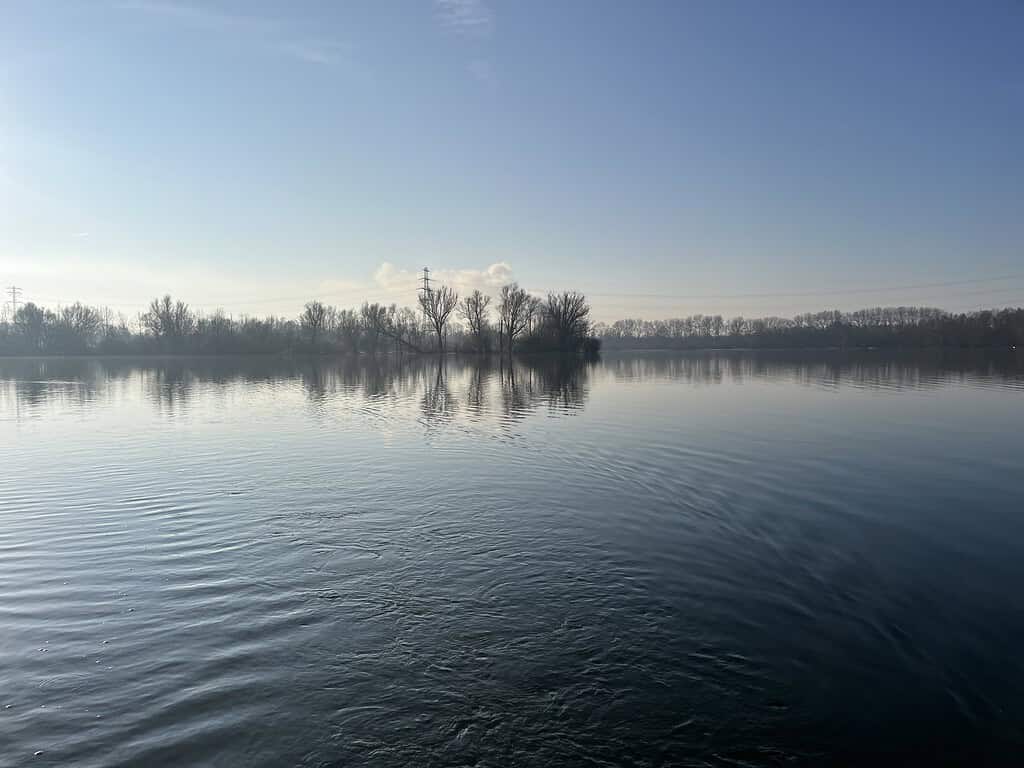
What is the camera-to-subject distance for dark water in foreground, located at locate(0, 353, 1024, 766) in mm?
5484

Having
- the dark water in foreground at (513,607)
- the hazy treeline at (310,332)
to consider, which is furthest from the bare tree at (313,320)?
the dark water in foreground at (513,607)

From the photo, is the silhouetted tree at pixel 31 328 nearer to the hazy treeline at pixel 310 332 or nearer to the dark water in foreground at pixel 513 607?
the hazy treeline at pixel 310 332

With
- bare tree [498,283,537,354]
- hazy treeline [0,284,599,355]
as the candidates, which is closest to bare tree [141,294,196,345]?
hazy treeline [0,284,599,355]

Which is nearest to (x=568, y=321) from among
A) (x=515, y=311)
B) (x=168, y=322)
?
(x=515, y=311)

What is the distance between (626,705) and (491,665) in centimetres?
154

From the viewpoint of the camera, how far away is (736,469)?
16.6 metres

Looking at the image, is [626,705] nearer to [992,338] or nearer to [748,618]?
[748,618]

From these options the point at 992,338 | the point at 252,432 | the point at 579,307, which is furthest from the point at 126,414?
the point at 992,338

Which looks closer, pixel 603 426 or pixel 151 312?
pixel 603 426

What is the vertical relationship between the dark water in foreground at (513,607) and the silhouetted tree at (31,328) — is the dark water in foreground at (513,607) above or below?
below

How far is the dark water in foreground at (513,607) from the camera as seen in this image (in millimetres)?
5484

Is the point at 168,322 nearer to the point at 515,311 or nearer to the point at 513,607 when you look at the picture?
the point at 515,311

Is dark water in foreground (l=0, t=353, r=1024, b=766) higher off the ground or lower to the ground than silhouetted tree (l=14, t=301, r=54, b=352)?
lower

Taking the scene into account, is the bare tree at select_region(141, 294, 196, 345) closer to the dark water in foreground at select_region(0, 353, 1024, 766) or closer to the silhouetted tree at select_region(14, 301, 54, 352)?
the silhouetted tree at select_region(14, 301, 54, 352)
